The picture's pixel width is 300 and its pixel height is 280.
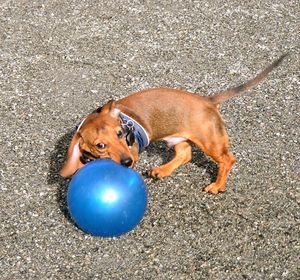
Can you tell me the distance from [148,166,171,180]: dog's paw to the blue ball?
0.91 m

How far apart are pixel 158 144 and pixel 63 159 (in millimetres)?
867

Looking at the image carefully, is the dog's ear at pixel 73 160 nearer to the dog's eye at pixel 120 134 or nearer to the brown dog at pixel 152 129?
the brown dog at pixel 152 129

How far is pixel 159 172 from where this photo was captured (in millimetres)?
5520

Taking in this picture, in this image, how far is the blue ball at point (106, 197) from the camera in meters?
4.42

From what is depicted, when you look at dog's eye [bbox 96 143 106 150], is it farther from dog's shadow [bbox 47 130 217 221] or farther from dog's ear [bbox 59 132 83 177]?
dog's shadow [bbox 47 130 217 221]

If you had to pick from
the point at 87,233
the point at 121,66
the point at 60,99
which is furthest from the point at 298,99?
the point at 87,233

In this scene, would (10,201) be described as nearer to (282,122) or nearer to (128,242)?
(128,242)

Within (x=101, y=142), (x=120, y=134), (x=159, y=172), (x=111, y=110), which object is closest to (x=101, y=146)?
(x=101, y=142)

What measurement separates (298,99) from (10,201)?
304 cm

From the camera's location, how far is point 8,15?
8234 mm

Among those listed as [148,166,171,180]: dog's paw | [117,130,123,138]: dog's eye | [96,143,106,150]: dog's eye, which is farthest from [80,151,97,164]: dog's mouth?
[148,166,171,180]: dog's paw

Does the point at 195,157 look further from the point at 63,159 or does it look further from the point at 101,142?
the point at 101,142

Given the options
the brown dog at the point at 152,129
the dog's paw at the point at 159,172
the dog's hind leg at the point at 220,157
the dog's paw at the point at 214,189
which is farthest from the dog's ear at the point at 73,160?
the dog's paw at the point at 214,189

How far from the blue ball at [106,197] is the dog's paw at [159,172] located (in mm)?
907
